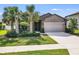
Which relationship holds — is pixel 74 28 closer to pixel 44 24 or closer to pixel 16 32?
pixel 44 24

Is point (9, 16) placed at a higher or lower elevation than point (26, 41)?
higher

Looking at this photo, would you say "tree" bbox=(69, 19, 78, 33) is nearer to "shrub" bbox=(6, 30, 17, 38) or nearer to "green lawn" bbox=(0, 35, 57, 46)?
"green lawn" bbox=(0, 35, 57, 46)

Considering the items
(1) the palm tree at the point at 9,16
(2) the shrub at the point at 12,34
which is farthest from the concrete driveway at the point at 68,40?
(1) the palm tree at the point at 9,16

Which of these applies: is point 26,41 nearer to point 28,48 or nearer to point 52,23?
point 28,48

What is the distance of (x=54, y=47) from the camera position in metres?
5.13

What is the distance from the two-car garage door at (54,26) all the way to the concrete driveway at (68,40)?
0.10 m

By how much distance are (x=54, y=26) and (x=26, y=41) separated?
0.76 m

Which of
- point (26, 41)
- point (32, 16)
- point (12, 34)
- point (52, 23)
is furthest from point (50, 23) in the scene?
point (12, 34)

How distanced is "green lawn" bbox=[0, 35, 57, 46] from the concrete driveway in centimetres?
14

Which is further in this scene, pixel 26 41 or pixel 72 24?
pixel 72 24

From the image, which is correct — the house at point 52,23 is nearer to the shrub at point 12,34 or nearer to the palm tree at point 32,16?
the palm tree at point 32,16

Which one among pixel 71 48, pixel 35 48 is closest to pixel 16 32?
pixel 35 48

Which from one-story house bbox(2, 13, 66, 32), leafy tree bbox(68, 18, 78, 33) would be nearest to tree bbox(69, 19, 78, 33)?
leafy tree bbox(68, 18, 78, 33)

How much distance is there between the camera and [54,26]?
5.44 meters
